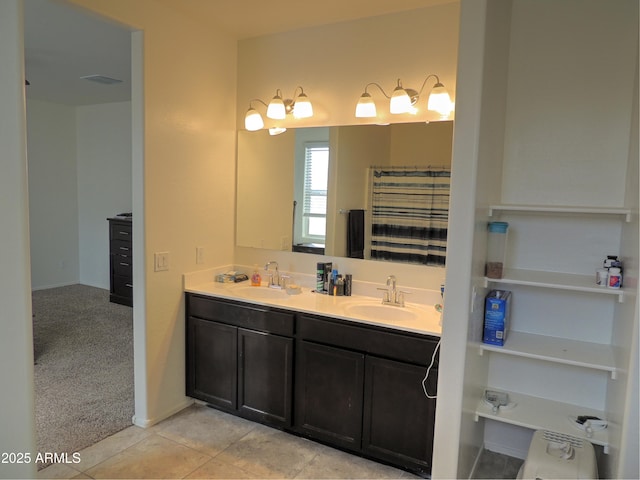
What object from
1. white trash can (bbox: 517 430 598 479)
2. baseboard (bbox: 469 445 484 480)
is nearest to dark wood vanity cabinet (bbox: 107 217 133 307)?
baseboard (bbox: 469 445 484 480)

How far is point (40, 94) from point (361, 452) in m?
5.74

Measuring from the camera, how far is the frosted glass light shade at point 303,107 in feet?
9.78

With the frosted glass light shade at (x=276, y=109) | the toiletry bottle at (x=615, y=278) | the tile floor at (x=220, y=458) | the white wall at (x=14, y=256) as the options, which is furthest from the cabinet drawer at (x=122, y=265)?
the toiletry bottle at (x=615, y=278)

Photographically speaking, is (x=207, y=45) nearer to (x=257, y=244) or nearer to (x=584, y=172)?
(x=257, y=244)

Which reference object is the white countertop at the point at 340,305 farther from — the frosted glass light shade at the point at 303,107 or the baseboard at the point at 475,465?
the frosted glass light shade at the point at 303,107

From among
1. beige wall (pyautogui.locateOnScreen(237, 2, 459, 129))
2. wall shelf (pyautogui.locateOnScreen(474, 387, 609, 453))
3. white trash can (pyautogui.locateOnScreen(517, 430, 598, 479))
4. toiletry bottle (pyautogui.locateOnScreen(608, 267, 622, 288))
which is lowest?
white trash can (pyautogui.locateOnScreen(517, 430, 598, 479))

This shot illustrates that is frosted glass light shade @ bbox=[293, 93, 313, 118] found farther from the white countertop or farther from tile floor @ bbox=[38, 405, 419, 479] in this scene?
tile floor @ bbox=[38, 405, 419, 479]

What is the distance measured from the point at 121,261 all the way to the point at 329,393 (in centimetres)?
407

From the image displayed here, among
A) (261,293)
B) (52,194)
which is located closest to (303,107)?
(261,293)

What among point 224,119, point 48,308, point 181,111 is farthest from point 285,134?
point 48,308

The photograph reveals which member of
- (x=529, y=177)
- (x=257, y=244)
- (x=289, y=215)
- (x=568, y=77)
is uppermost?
(x=568, y=77)

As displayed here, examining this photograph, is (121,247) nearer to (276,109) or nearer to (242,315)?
(242,315)

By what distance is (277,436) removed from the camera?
280cm

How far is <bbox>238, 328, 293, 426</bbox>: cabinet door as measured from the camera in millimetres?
2730
